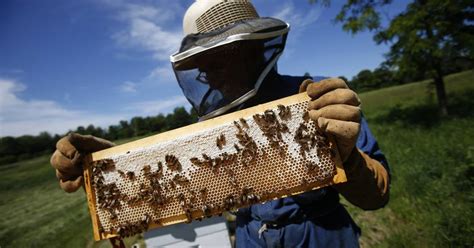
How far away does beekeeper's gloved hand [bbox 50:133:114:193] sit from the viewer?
67.6 inches

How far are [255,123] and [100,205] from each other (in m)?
1.15

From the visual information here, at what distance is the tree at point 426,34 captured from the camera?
1186 cm

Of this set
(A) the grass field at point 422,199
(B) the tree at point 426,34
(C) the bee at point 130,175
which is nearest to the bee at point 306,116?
(C) the bee at point 130,175

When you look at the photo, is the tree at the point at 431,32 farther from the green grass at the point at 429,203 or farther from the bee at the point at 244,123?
the bee at the point at 244,123

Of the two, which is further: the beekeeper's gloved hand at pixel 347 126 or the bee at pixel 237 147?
the bee at pixel 237 147

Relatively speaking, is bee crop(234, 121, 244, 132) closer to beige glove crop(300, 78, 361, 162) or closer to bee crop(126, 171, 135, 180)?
beige glove crop(300, 78, 361, 162)

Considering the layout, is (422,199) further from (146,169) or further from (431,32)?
(431,32)

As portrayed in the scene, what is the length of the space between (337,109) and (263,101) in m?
0.87

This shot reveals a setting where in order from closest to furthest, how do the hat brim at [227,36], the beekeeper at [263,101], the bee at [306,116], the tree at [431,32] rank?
1. the beekeeper at [263,101]
2. the bee at [306,116]
3. the hat brim at [227,36]
4. the tree at [431,32]

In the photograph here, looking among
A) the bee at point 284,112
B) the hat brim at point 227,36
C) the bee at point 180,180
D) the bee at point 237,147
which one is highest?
the hat brim at point 227,36

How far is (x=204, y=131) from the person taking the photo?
1732 millimetres

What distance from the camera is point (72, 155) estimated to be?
1.75 metres

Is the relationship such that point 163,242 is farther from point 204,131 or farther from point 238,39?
point 238,39

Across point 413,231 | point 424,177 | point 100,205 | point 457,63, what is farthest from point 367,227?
point 457,63
